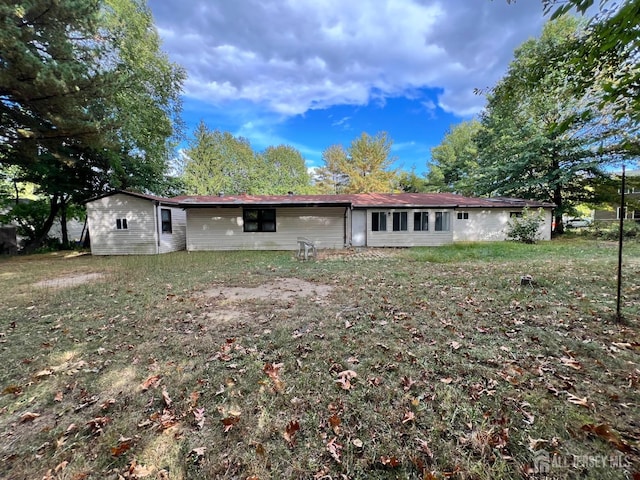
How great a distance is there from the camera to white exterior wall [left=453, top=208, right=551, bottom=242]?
642 inches

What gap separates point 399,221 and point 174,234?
39.3 feet

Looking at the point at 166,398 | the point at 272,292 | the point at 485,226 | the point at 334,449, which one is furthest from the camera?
the point at 485,226

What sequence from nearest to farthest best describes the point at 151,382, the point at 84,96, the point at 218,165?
1. the point at 151,382
2. the point at 84,96
3. the point at 218,165

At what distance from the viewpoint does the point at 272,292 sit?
226 inches

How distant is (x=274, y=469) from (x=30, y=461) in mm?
1590

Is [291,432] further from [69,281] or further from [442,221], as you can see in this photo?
[442,221]

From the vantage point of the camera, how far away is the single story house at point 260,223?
13.0 meters

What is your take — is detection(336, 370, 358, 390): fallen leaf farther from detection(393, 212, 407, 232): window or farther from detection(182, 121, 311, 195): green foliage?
detection(182, 121, 311, 195): green foliage

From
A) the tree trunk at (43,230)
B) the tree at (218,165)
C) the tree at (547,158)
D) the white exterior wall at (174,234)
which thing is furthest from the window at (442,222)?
the tree trunk at (43,230)

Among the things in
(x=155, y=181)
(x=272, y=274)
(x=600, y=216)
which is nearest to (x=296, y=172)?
(x=155, y=181)

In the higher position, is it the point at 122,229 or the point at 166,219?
the point at 166,219

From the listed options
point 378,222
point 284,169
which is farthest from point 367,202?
point 284,169

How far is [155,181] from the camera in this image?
16.8 meters

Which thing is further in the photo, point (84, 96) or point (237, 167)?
point (237, 167)
